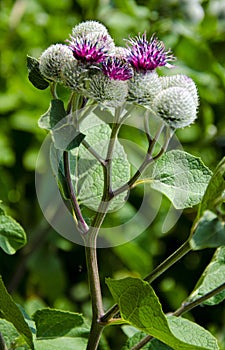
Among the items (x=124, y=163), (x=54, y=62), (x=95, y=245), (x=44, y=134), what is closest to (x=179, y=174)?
A: (x=124, y=163)

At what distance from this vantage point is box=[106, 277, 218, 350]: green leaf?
53.7 inches

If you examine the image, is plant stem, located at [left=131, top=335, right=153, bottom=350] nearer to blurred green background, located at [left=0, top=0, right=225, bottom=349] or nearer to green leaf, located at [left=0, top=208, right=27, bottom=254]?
green leaf, located at [left=0, top=208, right=27, bottom=254]

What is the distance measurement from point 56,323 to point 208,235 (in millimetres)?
670

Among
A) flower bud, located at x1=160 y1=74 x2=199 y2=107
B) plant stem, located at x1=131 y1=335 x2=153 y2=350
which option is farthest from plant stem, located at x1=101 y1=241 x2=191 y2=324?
flower bud, located at x1=160 y1=74 x2=199 y2=107

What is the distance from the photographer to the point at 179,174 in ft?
5.44

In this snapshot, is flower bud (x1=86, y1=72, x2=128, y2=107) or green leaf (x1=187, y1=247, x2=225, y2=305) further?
green leaf (x1=187, y1=247, x2=225, y2=305)

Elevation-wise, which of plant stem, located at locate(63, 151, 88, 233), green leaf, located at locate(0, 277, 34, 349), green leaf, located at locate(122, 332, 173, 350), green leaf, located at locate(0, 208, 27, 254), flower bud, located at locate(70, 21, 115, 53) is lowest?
green leaf, located at locate(122, 332, 173, 350)

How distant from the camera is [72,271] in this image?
3.57m

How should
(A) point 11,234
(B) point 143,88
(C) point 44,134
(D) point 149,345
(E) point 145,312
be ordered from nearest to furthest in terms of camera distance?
(E) point 145,312 → (B) point 143,88 → (D) point 149,345 → (A) point 11,234 → (C) point 44,134

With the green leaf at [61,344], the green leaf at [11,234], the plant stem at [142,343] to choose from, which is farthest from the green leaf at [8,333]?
the plant stem at [142,343]

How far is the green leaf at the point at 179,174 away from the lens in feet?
5.39

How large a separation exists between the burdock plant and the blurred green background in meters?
1.51

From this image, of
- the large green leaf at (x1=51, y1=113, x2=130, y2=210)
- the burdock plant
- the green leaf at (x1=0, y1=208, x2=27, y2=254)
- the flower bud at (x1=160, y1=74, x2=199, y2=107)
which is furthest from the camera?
the green leaf at (x1=0, y1=208, x2=27, y2=254)

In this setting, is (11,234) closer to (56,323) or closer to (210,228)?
(56,323)
